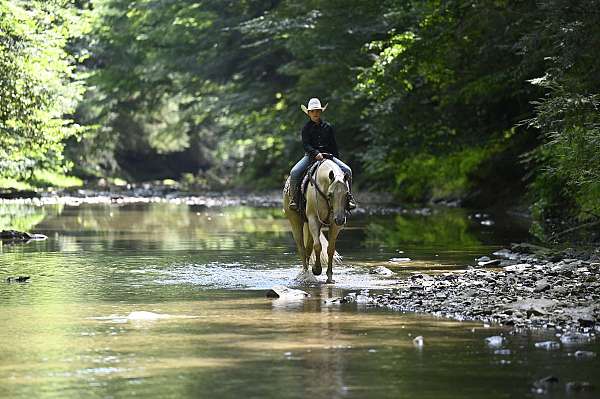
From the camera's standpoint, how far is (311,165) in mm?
18422

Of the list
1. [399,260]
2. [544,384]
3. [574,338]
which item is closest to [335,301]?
Result: [574,338]

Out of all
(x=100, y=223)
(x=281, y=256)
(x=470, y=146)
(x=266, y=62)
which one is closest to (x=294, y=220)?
(x=281, y=256)

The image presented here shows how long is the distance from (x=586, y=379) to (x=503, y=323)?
3120mm

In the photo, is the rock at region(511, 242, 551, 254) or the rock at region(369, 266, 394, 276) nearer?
the rock at region(369, 266, 394, 276)

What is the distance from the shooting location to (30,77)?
109ft

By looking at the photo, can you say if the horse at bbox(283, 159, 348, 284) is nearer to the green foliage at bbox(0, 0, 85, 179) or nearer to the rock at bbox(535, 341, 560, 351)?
the rock at bbox(535, 341, 560, 351)

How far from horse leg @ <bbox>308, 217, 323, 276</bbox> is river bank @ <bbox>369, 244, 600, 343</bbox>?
1329 millimetres

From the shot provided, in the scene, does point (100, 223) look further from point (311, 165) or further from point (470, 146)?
point (311, 165)

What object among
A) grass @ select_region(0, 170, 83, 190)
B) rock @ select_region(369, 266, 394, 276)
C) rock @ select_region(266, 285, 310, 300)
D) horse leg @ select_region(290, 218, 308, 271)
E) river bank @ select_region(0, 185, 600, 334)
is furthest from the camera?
grass @ select_region(0, 170, 83, 190)

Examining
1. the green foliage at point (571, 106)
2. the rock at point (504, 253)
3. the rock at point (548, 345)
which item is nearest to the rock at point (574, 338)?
the rock at point (548, 345)

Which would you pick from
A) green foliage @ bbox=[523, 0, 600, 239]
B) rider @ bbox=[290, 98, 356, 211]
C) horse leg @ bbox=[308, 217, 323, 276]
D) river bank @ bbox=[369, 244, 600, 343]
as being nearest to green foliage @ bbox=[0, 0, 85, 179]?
green foliage @ bbox=[523, 0, 600, 239]

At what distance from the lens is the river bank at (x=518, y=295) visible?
12242 mm

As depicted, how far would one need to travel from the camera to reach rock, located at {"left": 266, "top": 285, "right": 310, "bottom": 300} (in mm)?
14961

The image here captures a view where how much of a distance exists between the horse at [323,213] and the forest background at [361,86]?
3.21 metres
